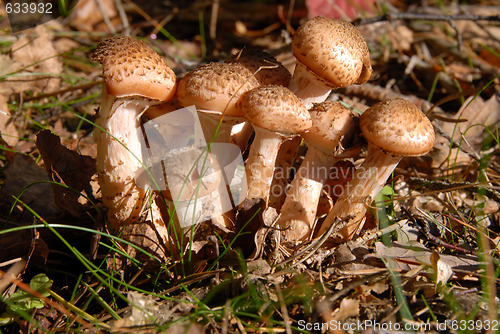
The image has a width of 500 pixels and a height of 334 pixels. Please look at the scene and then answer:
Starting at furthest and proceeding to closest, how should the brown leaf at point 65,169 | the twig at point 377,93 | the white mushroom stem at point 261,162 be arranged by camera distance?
the twig at point 377,93 → the brown leaf at point 65,169 → the white mushroom stem at point 261,162

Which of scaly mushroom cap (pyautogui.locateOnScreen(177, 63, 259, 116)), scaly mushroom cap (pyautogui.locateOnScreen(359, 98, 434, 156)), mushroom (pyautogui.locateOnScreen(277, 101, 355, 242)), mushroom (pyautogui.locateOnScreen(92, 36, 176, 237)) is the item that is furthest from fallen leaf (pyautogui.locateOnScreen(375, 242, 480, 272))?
mushroom (pyautogui.locateOnScreen(92, 36, 176, 237))

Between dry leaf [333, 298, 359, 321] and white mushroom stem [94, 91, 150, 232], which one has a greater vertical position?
white mushroom stem [94, 91, 150, 232]

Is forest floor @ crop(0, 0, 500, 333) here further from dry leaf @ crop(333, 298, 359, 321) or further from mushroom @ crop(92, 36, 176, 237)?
mushroom @ crop(92, 36, 176, 237)

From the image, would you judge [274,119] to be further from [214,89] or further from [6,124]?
[6,124]

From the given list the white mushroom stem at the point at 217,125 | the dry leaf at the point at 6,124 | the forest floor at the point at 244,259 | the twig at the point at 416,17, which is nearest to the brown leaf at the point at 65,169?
the forest floor at the point at 244,259

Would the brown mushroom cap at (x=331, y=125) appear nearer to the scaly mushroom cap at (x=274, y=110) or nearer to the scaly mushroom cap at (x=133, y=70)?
the scaly mushroom cap at (x=274, y=110)
